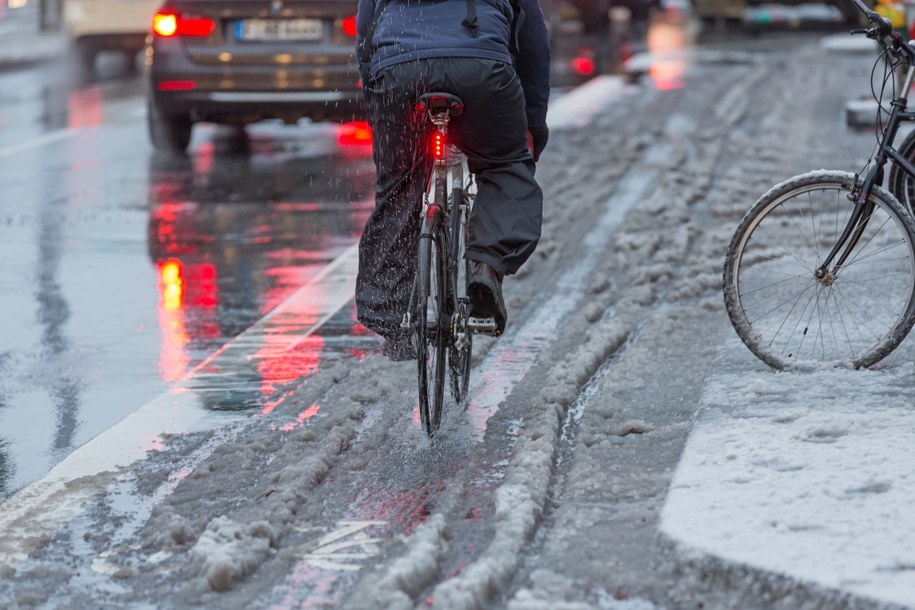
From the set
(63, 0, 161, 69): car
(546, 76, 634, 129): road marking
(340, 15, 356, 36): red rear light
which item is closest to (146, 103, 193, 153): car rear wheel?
(340, 15, 356, 36): red rear light

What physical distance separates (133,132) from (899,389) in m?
10.8

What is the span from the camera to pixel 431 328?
200 inches

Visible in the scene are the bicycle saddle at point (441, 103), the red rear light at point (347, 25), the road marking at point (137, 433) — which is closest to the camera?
the road marking at point (137, 433)

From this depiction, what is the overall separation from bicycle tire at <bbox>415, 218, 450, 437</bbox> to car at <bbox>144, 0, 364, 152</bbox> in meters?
7.62

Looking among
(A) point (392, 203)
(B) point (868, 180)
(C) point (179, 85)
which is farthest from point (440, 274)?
(C) point (179, 85)

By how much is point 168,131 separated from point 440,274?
28.4 ft

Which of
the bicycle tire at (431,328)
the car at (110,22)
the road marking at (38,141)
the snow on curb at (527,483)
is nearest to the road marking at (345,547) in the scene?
the snow on curb at (527,483)

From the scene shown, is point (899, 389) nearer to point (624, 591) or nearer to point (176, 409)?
point (624, 591)

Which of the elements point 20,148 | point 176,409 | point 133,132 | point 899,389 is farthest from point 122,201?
Result: point 899,389

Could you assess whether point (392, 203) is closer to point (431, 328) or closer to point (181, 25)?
point (431, 328)

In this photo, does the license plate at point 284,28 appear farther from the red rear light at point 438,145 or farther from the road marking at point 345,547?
the road marking at point 345,547

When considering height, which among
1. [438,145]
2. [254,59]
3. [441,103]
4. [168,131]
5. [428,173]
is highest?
[441,103]

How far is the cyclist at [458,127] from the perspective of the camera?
4879 mm

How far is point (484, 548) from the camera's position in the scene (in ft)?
13.6
